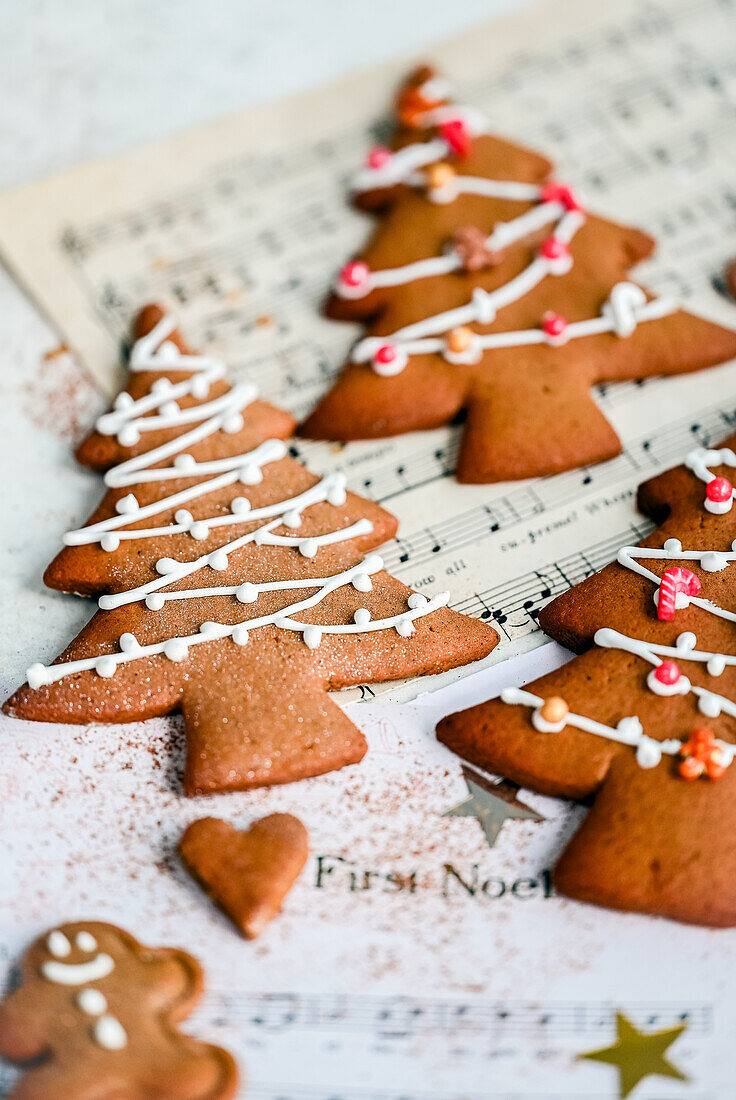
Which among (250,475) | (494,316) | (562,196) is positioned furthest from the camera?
(562,196)

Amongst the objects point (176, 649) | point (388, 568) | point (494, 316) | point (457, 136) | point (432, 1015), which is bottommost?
point (432, 1015)

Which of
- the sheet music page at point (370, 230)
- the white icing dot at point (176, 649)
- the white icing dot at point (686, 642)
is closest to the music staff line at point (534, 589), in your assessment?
the sheet music page at point (370, 230)

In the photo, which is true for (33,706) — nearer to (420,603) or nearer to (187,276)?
(420,603)

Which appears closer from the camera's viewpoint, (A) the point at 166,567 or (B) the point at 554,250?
(A) the point at 166,567

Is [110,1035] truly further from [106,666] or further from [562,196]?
[562,196]

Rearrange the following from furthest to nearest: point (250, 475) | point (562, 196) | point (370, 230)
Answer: point (370, 230)
point (562, 196)
point (250, 475)

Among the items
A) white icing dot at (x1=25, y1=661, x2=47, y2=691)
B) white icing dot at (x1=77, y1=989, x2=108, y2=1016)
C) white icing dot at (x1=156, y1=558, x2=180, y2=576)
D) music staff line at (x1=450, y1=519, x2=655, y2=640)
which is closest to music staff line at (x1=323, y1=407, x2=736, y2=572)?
music staff line at (x1=450, y1=519, x2=655, y2=640)

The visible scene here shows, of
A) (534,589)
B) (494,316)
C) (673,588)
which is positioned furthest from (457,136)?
(673,588)
